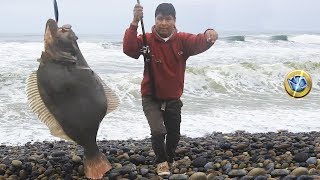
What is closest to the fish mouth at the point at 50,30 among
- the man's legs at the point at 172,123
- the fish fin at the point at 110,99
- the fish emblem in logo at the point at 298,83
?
the fish fin at the point at 110,99

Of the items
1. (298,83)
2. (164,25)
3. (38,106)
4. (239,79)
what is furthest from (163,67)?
(239,79)

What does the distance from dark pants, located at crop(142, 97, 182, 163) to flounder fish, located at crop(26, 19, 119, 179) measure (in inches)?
38.4

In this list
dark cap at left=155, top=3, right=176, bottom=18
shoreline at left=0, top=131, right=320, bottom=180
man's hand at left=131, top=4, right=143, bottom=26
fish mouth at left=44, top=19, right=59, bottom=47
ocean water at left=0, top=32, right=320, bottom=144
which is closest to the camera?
fish mouth at left=44, top=19, right=59, bottom=47

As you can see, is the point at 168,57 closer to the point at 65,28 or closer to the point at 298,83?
the point at 65,28

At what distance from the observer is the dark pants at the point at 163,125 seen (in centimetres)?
546

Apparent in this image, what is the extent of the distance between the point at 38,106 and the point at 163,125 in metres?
1.62

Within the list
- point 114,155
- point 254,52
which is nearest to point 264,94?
point 114,155

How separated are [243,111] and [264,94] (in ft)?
13.0

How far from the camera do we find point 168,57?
5.57 m

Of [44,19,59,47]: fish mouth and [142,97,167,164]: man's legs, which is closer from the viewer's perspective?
[44,19,59,47]: fish mouth

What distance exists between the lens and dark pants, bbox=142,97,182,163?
17.9 ft

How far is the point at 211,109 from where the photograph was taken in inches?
515

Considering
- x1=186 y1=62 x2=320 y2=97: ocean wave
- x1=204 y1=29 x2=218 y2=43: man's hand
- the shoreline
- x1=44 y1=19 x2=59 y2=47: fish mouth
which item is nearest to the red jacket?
x1=204 y1=29 x2=218 y2=43: man's hand

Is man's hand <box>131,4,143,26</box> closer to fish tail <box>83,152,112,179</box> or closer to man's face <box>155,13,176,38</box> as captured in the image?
man's face <box>155,13,176,38</box>
